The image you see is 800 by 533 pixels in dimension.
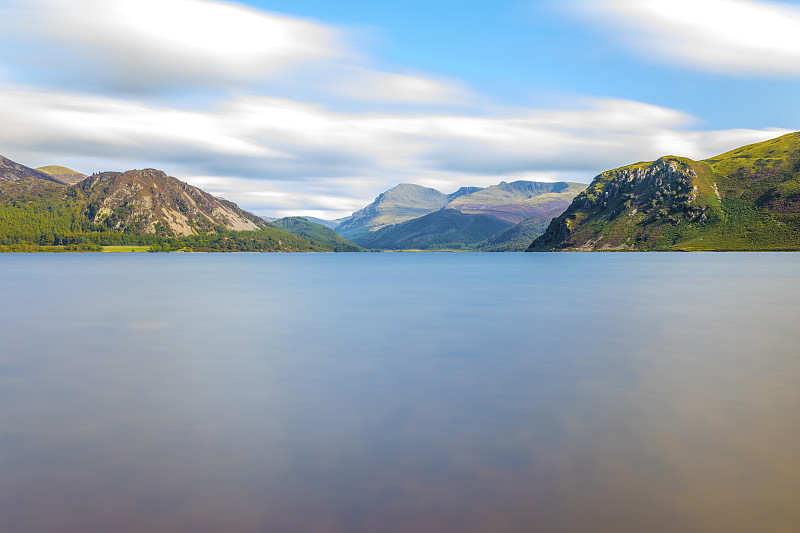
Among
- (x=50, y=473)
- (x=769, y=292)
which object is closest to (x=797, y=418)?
(x=50, y=473)

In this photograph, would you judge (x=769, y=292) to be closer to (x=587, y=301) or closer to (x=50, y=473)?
(x=587, y=301)

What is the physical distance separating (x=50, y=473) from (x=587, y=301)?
59515mm

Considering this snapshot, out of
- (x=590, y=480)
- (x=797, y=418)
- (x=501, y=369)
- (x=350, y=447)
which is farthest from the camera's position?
(x=501, y=369)

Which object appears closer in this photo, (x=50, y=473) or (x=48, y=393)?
(x=50, y=473)

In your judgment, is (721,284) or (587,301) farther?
(721,284)

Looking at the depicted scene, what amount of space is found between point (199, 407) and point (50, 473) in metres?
6.77

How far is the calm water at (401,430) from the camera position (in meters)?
12.0

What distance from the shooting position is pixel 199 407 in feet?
68.0

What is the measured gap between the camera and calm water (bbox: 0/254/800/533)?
1198 cm

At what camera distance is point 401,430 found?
17781 mm

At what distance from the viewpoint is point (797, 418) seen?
61.3 feet

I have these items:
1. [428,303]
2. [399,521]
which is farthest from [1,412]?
[428,303]

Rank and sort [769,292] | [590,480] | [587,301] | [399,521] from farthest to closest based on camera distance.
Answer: [769,292] → [587,301] → [590,480] → [399,521]

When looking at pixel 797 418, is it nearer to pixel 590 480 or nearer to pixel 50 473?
pixel 590 480
